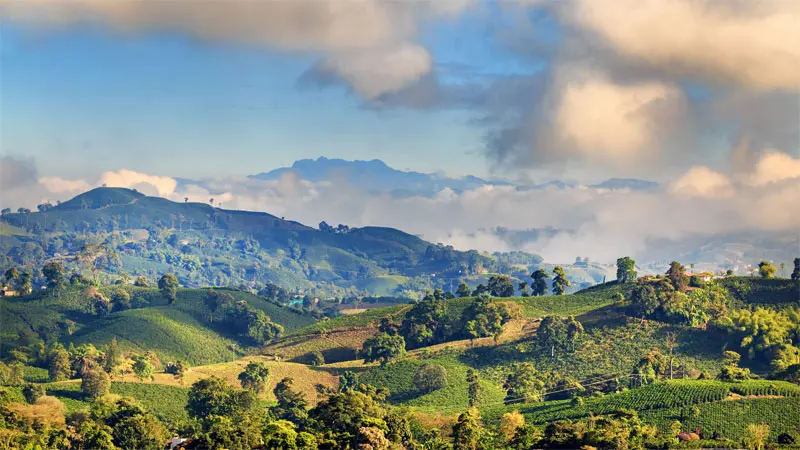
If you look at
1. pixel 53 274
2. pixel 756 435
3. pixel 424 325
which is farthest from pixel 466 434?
pixel 53 274

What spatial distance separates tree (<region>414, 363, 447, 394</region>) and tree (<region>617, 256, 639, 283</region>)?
129 feet

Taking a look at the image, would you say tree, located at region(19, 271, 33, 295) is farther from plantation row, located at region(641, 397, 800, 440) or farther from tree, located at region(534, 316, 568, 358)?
plantation row, located at region(641, 397, 800, 440)

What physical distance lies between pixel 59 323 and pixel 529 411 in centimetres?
8772

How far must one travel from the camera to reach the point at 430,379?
343 ft

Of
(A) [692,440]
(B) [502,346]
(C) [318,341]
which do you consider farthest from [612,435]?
(C) [318,341]

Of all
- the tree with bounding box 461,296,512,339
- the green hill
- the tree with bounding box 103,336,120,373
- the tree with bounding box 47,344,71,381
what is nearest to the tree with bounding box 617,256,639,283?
the tree with bounding box 461,296,512,339

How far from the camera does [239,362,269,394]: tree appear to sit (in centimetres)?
10719

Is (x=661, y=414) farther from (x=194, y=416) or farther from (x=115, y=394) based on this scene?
(x=115, y=394)

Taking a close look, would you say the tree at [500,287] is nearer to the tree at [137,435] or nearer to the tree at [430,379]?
the tree at [430,379]

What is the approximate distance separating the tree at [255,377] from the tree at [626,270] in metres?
52.8

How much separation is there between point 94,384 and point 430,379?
35.5 meters

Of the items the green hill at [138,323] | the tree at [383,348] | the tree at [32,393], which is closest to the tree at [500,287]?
the tree at [383,348]

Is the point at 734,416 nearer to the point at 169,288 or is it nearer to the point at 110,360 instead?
the point at 110,360

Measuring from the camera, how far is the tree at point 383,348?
4542 inches
